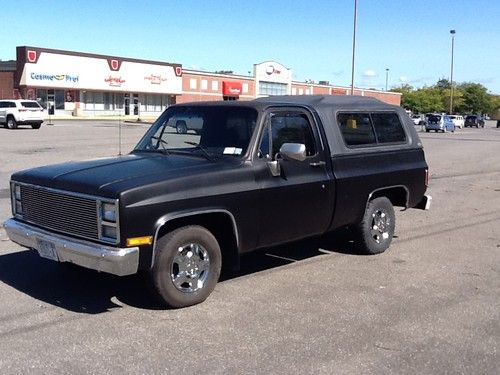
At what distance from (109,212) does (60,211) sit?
0.68 meters

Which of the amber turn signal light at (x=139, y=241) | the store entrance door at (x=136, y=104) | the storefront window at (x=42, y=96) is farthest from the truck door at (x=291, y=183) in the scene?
the store entrance door at (x=136, y=104)

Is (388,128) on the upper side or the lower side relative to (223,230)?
upper

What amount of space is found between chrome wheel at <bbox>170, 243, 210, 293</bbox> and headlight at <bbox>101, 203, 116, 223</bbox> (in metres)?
0.66

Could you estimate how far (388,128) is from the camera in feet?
25.2

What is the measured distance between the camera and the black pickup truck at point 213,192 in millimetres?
4977

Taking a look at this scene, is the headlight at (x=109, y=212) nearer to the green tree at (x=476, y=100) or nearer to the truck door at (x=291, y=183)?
the truck door at (x=291, y=183)

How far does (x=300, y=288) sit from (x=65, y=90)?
56394 millimetres

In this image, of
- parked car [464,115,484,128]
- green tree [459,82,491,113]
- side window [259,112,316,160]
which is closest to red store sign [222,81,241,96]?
parked car [464,115,484,128]

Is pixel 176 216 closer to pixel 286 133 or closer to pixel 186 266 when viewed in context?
pixel 186 266

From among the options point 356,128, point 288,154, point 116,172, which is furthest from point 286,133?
point 116,172

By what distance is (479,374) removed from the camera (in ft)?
13.5

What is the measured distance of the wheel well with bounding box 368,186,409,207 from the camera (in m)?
7.54

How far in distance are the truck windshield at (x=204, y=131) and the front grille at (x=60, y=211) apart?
1328 millimetres

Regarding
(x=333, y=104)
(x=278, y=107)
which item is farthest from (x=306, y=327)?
(x=333, y=104)
